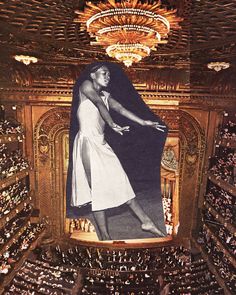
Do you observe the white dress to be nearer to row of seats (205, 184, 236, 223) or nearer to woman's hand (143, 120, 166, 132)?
woman's hand (143, 120, 166, 132)

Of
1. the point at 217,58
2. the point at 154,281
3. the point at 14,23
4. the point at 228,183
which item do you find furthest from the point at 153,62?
the point at 154,281

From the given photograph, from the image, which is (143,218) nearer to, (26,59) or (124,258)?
(124,258)

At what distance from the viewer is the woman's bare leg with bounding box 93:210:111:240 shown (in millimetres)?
4965

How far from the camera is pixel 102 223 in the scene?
5047mm

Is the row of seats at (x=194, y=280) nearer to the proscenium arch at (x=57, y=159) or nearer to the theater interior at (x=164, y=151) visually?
the theater interior at (x=164, y=151)

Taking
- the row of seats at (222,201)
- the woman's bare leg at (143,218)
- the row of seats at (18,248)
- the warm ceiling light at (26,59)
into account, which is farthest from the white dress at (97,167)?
the row of seats at (222,201)

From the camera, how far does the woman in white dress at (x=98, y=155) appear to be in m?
4.77

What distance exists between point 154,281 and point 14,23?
226 inches

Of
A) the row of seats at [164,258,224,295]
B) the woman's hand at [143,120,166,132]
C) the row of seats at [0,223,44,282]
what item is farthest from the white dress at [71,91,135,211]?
the row of seats at [164,258,224,295]

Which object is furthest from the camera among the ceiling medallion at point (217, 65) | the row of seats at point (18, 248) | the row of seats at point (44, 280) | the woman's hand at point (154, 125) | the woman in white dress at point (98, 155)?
the row of seats at point (44, 280)

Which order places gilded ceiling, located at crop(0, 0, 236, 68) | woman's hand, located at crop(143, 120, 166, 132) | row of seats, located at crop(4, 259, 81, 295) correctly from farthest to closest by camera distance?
row of seats, located at crop(4, 259, 81, 295) < woman's hand, located at crop(143, 120, 166, 132) < gilded ceiling, located at crop(0, 0, 236, 68)

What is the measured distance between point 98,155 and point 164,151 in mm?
978

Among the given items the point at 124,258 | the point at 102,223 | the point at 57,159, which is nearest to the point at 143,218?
the point at 102,223

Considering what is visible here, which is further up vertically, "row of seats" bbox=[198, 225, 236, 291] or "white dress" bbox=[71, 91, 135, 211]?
"white dress" bbox=[71, 91, 135, 211]
